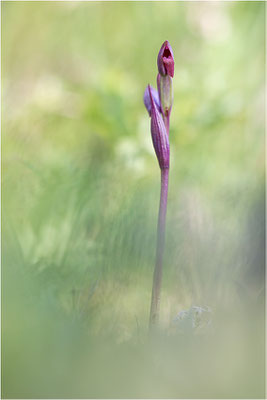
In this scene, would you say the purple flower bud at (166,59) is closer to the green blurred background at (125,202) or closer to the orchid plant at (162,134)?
the orchid plant at (162,134)

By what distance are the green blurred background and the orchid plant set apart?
0.23ft

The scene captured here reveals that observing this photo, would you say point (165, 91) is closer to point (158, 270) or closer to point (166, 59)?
point (166, 59)

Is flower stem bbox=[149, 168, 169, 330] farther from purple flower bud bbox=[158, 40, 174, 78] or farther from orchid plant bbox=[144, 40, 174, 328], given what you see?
purple flower bud bbox=[158, 40, 174, 78]

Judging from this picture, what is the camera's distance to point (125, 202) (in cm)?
94

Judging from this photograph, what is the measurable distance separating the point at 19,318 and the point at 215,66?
2032mm

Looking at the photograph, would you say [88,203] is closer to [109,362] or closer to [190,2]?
[109,362]

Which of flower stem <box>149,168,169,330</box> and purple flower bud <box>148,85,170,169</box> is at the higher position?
purple flower bud <box>148,85,170,169</box>

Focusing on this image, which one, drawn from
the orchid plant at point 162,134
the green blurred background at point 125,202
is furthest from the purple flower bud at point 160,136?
the green blurred background at point 125,202

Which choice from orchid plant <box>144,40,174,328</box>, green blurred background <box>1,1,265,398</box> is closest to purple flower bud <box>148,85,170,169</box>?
orchid plant <box>144,40,174,328</box>

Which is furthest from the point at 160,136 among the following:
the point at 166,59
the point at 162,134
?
the point at 166,59

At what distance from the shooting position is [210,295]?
2.32 feet

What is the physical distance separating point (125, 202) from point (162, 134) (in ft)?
0.85

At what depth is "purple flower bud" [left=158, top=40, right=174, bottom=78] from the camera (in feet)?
2.31

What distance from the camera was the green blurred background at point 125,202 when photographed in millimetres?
434
